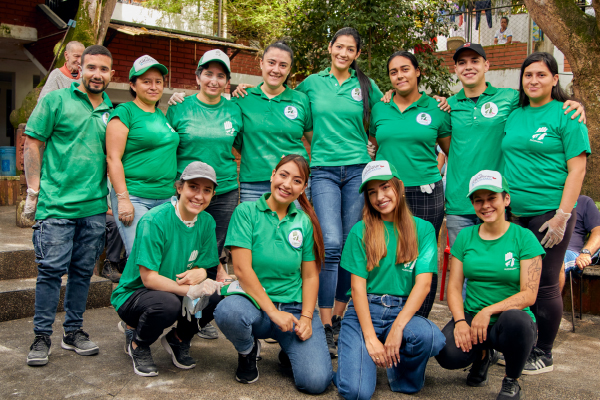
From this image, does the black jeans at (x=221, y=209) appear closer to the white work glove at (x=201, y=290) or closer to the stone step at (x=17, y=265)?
the white work glove at (x=201, y=290)

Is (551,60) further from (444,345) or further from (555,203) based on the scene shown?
(444,345)

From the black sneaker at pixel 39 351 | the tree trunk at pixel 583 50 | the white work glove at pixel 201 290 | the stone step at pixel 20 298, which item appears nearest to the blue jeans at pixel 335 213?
the white work glove at pixel 201 290

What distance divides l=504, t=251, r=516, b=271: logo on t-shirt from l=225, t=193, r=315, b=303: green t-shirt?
115cm

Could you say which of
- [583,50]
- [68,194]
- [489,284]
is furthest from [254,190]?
[583,50]

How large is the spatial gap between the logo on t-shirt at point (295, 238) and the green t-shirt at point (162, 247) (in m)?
0.57

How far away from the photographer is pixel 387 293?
3.27 metres

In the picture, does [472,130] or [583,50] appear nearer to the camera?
[472,130]

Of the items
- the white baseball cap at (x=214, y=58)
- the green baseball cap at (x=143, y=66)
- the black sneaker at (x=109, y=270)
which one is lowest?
the black sneaker at (x=109, y=270)

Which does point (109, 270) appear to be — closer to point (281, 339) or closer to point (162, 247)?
point (162, 247)

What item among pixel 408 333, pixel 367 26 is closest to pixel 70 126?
pixel 408 333

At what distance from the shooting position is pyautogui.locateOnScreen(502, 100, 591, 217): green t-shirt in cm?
341

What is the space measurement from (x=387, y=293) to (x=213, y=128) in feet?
5.38

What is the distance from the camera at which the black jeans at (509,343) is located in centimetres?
295

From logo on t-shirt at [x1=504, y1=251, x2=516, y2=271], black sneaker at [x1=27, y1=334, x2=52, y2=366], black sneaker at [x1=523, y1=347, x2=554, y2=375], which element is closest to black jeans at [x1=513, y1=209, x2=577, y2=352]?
black sneaker at [x1=523, y1=347, x2=554, y2=375]
